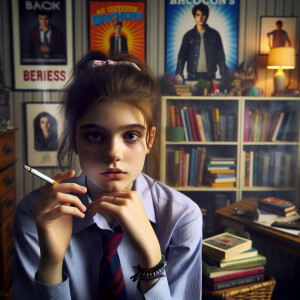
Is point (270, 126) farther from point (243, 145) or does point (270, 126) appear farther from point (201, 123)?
point (201, 123)

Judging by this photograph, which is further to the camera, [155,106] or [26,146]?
[26,146]

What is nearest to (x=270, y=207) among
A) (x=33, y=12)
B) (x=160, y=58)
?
(x=160, y=58)

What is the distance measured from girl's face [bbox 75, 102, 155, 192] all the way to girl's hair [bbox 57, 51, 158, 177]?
0.02 m

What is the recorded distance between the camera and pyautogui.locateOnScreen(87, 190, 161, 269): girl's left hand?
538 millimetres

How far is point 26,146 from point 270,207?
1671 mm

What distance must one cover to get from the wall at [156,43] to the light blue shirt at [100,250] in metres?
1.72

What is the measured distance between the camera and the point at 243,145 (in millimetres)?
2352

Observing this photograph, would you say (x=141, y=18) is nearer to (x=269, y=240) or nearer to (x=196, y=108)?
(x=196, y=108)

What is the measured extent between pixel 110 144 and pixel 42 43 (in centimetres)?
205

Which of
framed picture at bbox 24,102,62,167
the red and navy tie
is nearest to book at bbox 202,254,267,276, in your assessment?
the red and navy tie

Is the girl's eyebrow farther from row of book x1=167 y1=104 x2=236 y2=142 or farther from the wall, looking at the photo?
the wall

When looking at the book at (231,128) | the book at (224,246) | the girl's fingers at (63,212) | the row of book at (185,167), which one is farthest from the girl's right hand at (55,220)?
the book at (231,128)

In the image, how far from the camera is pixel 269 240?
5.08 ft

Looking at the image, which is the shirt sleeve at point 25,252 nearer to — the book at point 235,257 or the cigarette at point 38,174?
the cigarette at point 38,174
